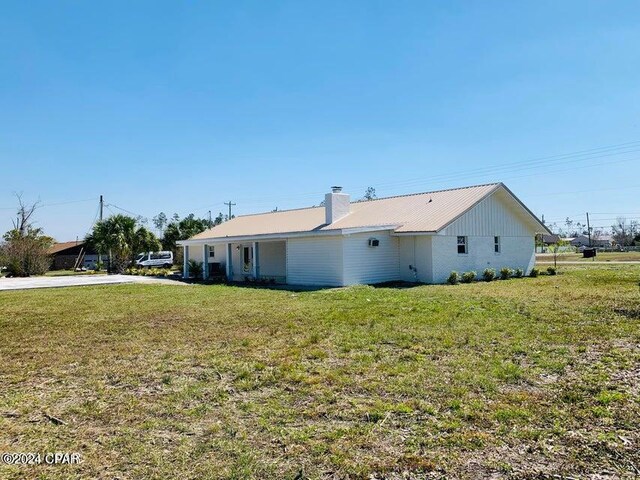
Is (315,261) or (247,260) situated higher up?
(247,260)

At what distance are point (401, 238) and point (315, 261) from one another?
412cm

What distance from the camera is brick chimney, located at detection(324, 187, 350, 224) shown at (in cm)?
2258

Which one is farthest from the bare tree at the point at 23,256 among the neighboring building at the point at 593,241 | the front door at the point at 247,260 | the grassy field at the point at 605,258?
the neighboring building at the point at 593,241

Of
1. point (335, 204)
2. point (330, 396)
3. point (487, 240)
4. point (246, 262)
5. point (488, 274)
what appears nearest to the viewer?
point (330, 396)

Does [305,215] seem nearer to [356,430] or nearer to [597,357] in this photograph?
[597,357]

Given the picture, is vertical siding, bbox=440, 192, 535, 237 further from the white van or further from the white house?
the white van

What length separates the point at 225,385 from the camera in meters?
5.75

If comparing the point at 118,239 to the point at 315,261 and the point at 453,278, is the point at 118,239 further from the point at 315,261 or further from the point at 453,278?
the point at 453,278

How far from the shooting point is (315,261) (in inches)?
833

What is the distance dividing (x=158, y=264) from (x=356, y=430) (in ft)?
133

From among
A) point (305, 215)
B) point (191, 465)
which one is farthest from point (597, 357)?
point (305, 215)

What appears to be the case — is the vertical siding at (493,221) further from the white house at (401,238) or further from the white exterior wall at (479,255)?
the white exterior wall at (479,255)

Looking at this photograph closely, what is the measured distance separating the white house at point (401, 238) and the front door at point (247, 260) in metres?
0.67

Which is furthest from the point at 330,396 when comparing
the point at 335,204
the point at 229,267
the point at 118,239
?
the point at 118,239
